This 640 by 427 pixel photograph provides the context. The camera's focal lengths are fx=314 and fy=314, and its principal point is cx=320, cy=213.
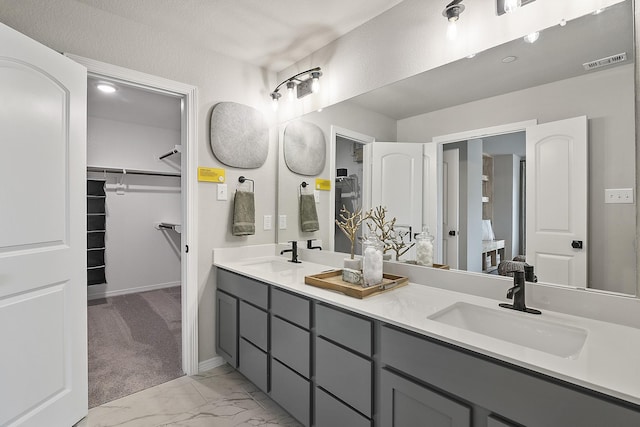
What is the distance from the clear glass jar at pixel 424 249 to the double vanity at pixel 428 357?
50 millimetres

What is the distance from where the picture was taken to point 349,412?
1.39 m

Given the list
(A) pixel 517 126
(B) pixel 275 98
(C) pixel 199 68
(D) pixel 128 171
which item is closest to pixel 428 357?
(A) pixel 517 126

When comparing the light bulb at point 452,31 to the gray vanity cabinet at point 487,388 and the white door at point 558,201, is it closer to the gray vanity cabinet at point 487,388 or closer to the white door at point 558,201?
the white door at point 558,201

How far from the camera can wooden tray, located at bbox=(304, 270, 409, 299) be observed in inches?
59.7

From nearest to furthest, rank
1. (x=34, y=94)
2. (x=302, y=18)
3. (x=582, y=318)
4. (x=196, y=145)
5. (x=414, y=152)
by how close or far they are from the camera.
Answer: (x=582, y=318) → (x=34, y=94) → (x=414, y=152) → (x=302, y=18) → (x=196, y=145)

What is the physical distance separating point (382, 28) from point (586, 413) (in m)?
2.07

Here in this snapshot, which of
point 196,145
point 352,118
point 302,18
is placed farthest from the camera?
point 196,145

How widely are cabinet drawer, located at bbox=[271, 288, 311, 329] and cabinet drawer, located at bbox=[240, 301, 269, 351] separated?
14 centimetres

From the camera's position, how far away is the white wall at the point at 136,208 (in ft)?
14.1

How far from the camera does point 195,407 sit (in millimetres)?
1967

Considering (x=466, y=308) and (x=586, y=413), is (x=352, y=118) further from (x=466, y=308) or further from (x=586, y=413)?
(x=586, y=413)

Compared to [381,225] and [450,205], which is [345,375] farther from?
[450,205]

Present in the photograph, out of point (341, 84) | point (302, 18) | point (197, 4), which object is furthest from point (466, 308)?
point (197, 4)

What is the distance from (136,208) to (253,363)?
11.6 ft
